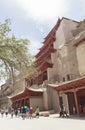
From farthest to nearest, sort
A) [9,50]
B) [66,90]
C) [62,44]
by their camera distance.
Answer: [62,44] → [66,90] → [9,50]

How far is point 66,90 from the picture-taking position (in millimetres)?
21016

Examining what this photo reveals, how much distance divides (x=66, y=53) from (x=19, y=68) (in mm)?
24794

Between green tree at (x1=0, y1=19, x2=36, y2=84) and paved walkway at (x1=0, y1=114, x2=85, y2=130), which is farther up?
green tree at (x1=0, y1=19, x2=36, y2=84)

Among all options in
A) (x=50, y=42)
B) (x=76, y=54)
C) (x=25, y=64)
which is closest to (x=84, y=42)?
(x=76, y=54)

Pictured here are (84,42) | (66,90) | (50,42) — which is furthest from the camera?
(50,42)

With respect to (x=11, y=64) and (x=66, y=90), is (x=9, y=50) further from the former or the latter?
(x=66, y=90)

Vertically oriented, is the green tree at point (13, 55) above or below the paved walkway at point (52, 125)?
above

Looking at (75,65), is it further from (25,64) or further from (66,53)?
(25,64)

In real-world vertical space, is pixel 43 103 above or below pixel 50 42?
below

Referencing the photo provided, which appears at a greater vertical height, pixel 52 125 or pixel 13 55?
pixel 13 55

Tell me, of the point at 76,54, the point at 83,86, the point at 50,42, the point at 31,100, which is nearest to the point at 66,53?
the point at 76,54

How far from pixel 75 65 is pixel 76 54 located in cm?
197

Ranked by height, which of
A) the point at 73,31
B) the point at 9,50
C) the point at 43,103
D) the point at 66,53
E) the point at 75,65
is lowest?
the point at 43,103

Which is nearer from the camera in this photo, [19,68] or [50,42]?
[19,68]
